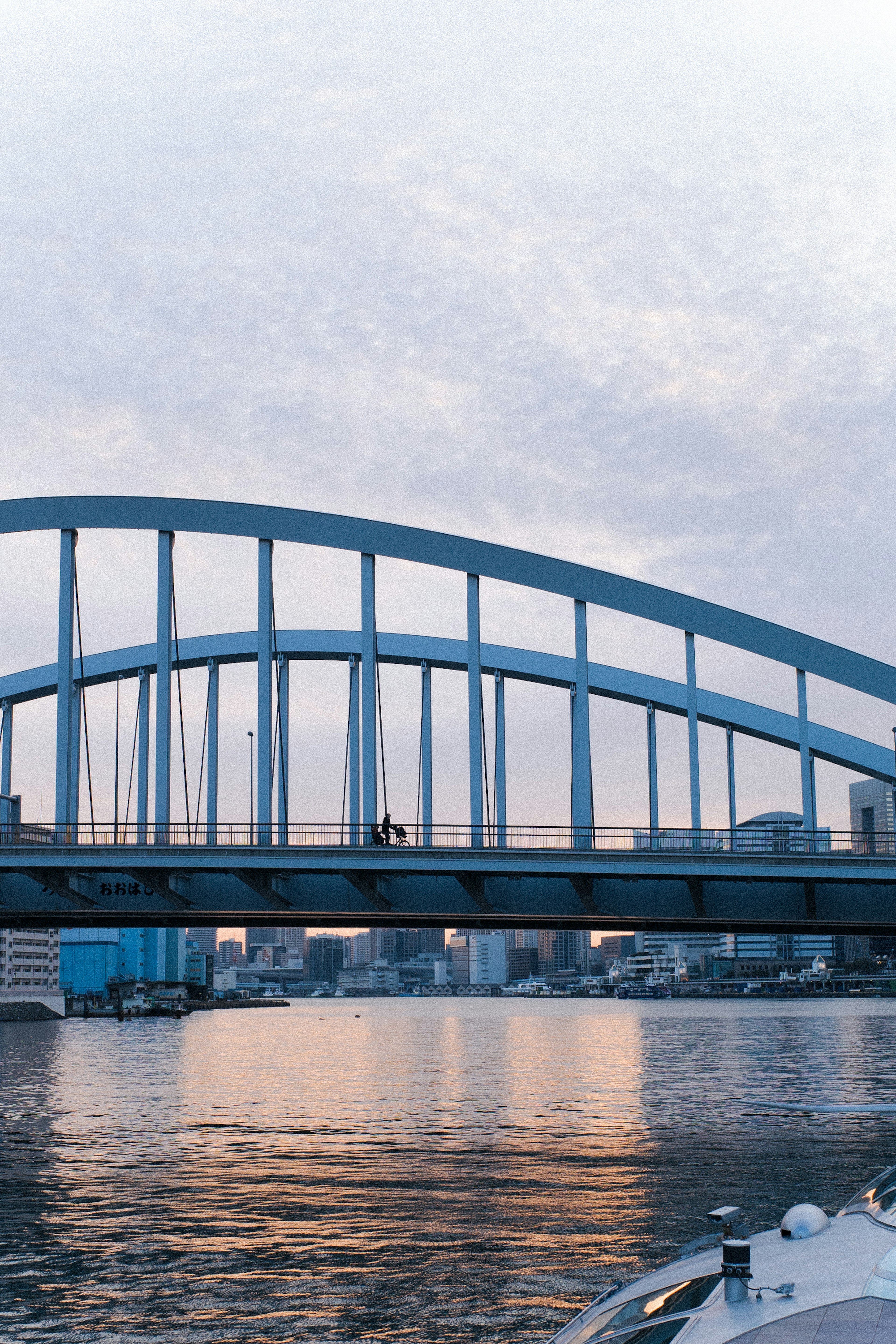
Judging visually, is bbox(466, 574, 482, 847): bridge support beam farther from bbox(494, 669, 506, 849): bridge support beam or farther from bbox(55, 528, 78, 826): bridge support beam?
bbox(55, 528, 78, 826): bridge support beam

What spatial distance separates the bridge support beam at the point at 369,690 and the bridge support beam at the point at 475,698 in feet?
10.00

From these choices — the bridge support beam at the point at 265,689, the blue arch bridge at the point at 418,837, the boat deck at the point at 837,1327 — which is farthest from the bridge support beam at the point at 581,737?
the boat deck at the point at 837,1327

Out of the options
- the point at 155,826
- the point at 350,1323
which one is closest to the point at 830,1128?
the point at 155,826

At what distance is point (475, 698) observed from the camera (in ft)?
150

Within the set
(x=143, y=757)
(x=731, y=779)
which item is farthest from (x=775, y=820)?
(x=143, y=757)

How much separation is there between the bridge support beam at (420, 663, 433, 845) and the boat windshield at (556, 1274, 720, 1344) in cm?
2955

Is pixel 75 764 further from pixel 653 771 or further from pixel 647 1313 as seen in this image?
pixel 647 1313

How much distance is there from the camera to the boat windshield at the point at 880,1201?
394 inches

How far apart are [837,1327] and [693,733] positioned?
1582 inches

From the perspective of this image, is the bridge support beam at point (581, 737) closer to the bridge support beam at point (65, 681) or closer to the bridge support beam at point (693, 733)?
the bridge support beam at point (693, 733)

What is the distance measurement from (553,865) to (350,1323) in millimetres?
18199

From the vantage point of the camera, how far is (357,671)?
67.9 m

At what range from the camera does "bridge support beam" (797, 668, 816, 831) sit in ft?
154

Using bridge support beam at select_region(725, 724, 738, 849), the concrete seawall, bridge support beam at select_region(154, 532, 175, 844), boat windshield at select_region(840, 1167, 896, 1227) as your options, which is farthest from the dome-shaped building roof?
the concrete seawall
